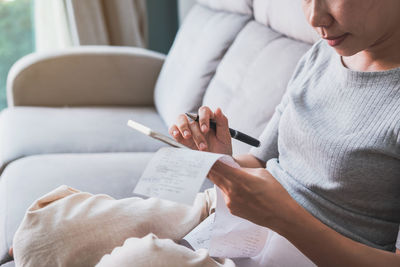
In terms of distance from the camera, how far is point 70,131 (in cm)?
178

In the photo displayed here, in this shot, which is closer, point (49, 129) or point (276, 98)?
point (276, 98)

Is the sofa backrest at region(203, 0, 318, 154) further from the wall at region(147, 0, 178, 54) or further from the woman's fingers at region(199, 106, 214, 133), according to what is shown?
the wall at region(147, 0, 178, 54)

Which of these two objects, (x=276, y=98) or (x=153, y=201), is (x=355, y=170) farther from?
(x=276, y=98)

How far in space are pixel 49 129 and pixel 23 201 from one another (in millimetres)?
570

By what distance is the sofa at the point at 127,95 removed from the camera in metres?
1.37

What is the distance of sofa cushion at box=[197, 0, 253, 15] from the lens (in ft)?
5.80

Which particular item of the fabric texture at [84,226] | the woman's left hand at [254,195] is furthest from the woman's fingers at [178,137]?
the woman's left hand at [254,195]

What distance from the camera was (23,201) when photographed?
125 centimetres

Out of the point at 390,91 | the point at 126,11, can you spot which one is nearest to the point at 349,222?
the point at 390,91

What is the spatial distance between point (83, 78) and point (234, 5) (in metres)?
0.68

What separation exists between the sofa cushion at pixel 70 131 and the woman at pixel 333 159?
0.70 metres

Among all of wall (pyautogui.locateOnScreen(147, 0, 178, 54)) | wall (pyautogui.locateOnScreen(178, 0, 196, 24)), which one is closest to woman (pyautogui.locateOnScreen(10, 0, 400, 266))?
wall (pyautogui.locateOnScreen(178, 0, 196, 24))

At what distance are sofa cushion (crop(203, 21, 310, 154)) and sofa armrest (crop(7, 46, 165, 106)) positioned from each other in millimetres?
525

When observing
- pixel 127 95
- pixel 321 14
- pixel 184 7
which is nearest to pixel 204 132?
pixel 321 14
